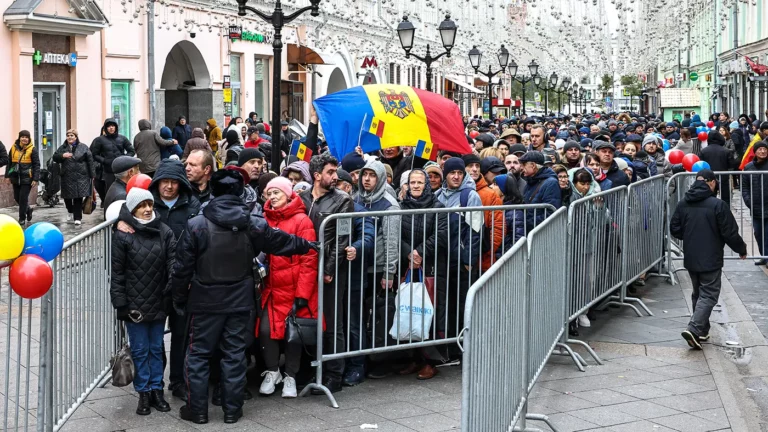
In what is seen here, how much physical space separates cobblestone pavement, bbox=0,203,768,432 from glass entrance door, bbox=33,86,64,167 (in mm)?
16206

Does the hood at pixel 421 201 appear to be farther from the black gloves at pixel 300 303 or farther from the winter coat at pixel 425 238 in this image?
the black gloves at pixel 300 303

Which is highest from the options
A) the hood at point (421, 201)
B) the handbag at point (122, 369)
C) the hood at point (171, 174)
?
the hood at point (171, 174)

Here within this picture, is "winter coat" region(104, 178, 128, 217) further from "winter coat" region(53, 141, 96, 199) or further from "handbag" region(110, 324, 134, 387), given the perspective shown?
"winter coat" region(53, 141, 96, 199)

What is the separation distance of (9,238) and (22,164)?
14.5 meters

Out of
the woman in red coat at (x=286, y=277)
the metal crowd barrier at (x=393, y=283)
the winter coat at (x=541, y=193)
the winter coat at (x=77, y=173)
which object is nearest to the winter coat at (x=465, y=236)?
the metal crowd barrier at (x=393, y=283)

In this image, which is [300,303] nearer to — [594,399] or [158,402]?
[158,402]

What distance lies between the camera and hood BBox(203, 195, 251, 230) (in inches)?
285

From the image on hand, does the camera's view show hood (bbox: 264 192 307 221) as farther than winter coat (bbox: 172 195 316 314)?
Yes

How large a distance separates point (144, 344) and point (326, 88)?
35.1 metres

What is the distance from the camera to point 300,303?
782 cm

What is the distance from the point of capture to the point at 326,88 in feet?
138

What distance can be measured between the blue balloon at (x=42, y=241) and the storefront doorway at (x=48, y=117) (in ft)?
60.6

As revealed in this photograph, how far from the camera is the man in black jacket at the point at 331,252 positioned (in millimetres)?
7906

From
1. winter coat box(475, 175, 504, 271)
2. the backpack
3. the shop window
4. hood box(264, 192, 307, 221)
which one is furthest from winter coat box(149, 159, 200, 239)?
the shop window
